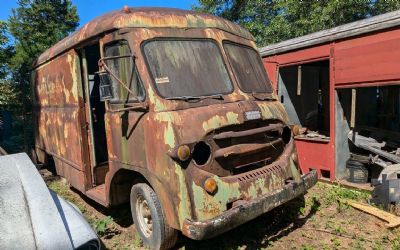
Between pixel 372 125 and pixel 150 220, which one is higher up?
pixel 372 125

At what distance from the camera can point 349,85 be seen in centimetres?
714

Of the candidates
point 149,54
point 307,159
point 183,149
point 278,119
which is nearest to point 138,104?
point 149,54

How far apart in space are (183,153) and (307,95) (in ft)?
24.0

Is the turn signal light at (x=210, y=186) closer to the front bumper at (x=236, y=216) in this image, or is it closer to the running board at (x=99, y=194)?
the front bumper at (x=236, y=216)

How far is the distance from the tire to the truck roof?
6.45ft

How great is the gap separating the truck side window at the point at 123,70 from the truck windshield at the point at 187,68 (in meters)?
0.24

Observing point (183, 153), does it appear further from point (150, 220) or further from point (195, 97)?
point (150, 220)

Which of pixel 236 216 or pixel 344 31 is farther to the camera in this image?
pixel 344 31

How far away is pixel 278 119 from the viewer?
15.9ft

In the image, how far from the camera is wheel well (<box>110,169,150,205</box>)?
5.07 metres

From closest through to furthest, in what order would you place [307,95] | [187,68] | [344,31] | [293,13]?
[187,68]
[344,31]
[307,95]
[293,13]

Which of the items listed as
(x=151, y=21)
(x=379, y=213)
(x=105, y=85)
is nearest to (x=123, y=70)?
(x=105, y=85)

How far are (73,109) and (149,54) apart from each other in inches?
84.5

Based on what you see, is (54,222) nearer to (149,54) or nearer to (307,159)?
(149,54)
